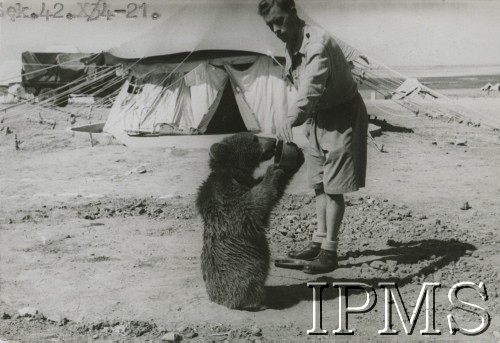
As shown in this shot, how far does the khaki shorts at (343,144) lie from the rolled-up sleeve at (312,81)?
30 centimetres

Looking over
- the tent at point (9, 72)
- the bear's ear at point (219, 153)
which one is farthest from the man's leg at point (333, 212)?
the tent at point (9, 72)

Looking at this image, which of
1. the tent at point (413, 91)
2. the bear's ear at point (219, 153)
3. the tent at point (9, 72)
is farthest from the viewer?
the tent at point (9, 72)

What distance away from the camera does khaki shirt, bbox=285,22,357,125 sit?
2.45 meters

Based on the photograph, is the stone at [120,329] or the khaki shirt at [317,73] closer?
the khaki shirt at [317,73]

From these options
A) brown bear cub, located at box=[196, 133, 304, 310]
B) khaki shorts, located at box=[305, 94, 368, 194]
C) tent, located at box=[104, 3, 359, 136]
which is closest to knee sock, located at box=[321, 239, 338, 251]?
khaki shorts, located at box=[305, 94, 368, 194]

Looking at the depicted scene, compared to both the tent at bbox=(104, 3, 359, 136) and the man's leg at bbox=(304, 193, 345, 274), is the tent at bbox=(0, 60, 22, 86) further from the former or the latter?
the man's leg at bbox=(304, 193, 345, 274)

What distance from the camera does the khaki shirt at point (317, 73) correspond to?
2.45 meters

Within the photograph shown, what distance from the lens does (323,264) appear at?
2906 mm

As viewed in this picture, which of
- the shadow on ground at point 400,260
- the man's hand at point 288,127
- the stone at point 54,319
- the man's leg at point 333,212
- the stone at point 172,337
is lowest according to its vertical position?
the stone at point 54,319

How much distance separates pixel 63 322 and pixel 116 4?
7.35 ft

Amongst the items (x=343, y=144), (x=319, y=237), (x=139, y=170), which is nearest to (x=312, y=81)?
(x=343, y=144)

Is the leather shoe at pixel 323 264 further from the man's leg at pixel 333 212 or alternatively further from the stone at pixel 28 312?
the stone at pixel 28 312

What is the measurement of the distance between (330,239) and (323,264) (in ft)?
0.51

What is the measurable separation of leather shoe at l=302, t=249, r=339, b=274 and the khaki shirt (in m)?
0.85
